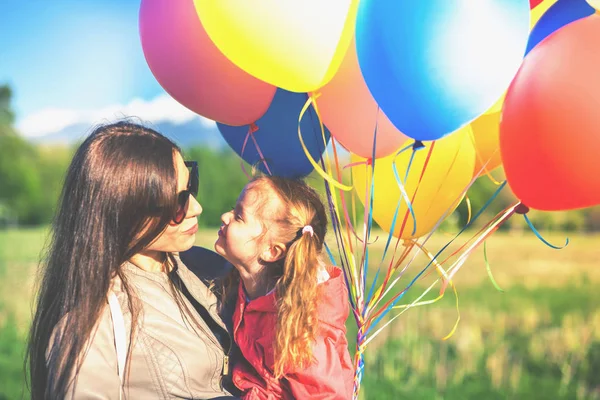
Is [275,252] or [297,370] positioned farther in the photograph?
[275,252]

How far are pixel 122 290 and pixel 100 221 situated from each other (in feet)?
0.68

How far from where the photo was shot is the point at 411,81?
178 centimetres

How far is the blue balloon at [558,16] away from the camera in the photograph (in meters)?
2.07

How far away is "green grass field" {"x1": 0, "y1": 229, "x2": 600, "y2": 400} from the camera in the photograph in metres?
4.88

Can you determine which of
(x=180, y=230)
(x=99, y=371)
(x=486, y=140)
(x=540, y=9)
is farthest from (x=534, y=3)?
(x=99, y=371)

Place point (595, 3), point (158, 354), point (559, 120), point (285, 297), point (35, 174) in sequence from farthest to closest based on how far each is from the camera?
point (35, 174) → point (595, 3) → point (285, 297) → point (559, 120) → point (158, 354)

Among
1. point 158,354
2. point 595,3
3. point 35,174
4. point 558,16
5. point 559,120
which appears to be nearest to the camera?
point 158,354

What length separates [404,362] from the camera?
17.7 feet

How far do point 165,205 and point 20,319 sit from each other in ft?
18.2

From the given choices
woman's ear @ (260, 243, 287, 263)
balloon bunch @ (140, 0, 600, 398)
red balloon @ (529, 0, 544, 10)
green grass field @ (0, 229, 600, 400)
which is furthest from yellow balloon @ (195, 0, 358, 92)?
green grass field @ (0, 229, 600, 400)

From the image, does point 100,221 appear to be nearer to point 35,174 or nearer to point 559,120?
point 559,120

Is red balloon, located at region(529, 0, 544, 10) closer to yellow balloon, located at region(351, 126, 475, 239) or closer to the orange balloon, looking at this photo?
yellow balloon, located at region(351, 126, 475, 239)

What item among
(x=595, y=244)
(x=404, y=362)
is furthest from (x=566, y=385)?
(x=595, y=244)

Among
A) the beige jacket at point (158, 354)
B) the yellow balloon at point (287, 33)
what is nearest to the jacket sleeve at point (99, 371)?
the beige jacket at point (158, 354)
